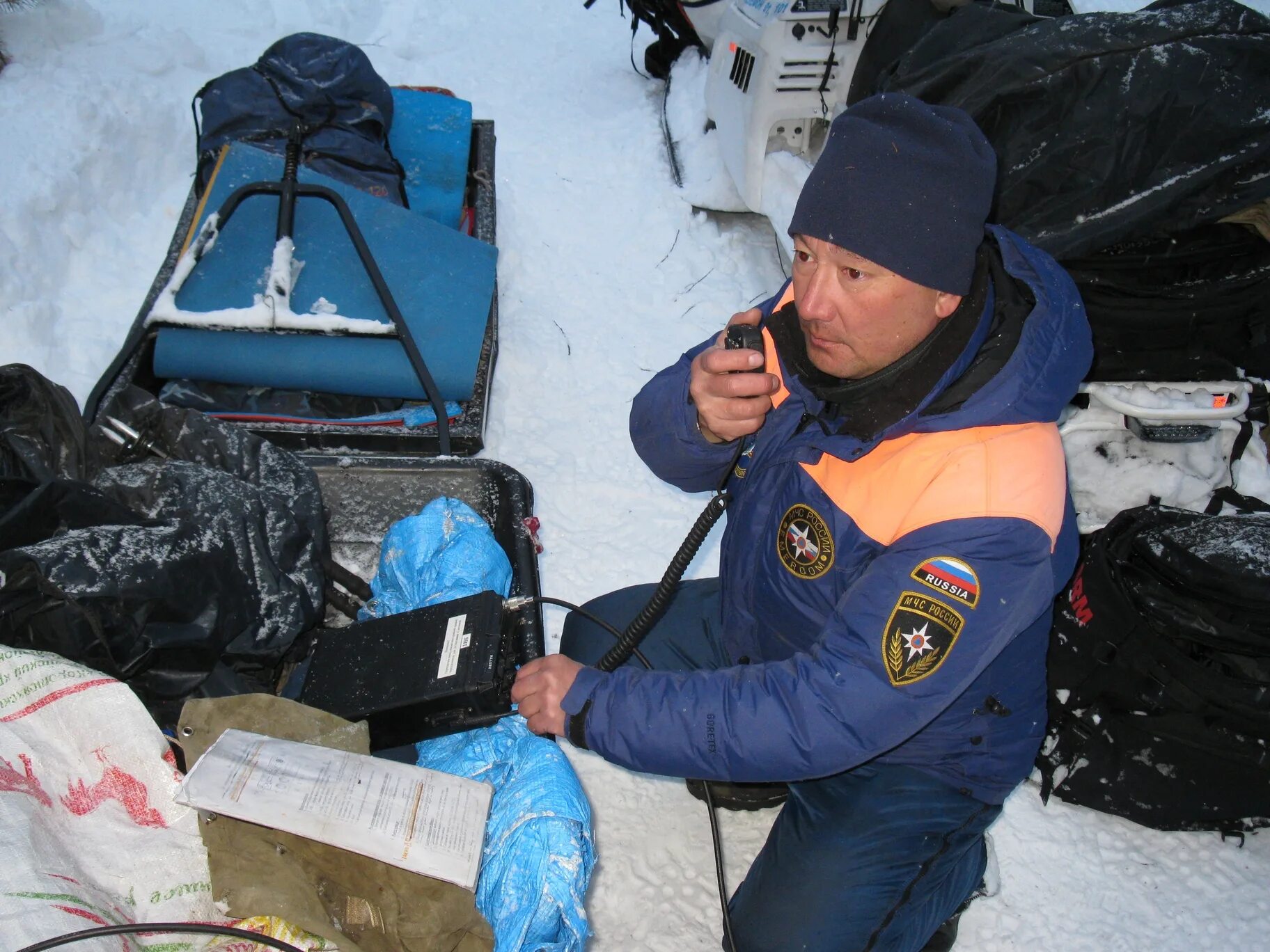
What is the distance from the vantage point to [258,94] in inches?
126

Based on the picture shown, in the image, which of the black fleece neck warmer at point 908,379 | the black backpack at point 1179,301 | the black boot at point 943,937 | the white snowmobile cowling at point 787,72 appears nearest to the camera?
the black fleece neck warmer at point 908,379

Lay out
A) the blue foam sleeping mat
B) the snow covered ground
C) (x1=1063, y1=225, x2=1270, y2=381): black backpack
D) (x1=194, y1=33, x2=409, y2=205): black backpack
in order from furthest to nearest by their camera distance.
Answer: (x1=194, y1=33, x2=409, y2=205): black backpack < the blue foam sleeping mat < (x1=1063, y1=225, x2=1270, y2=381): black backpack < the snow covered ground

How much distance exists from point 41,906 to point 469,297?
197cm

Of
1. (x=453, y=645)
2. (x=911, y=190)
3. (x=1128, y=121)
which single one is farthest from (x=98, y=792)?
(x=1128, y=121)

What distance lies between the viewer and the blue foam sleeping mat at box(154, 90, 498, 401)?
8.11ft

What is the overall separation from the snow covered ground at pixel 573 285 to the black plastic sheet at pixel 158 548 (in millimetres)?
841

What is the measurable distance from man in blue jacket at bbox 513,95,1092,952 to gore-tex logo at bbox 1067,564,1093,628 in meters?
0.46

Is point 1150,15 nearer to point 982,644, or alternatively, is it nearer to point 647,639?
point 982,644

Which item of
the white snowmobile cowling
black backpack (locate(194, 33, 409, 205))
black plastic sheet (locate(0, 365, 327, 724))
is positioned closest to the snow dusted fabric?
black plastic sheet (locate(0, 365, 327, 724))

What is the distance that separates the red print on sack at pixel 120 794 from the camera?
123cm

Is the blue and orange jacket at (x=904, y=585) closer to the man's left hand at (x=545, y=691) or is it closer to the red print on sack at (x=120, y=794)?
the man's left hand at (x=545, y=691)

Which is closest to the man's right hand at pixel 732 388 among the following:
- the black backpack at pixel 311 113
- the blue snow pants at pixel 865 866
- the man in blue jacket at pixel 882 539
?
the man in blue jacket at pixel 882 539

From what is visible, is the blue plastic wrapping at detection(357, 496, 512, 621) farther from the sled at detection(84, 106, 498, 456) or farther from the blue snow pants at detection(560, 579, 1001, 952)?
the blue snow pants at detection(560, 579, 1001, 952)

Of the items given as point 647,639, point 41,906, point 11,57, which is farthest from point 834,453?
point 11,57
